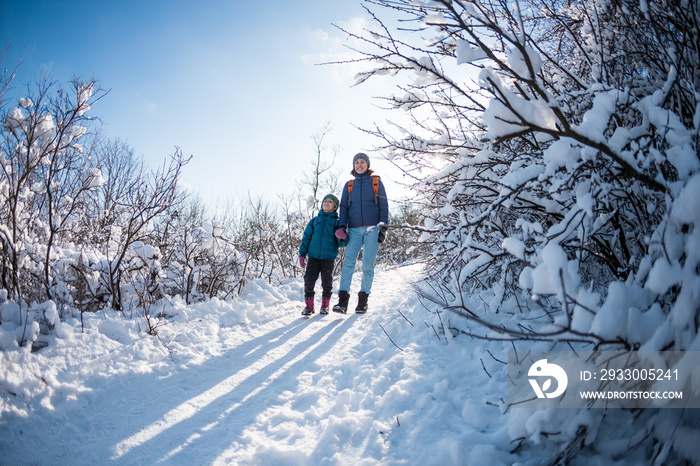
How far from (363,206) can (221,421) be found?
3002 mm

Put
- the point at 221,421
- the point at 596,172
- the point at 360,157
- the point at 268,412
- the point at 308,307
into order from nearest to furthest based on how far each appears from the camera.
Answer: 1. the point at 596,172
2. the point at 221,421
3. the point at 268,412
4. the point at 308,307
5. the point at 360,157

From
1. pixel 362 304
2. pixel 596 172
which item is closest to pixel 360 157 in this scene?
pixel 362 304

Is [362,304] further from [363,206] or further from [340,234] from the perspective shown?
[363,206]

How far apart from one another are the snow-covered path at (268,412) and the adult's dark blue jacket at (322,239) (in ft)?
5.40

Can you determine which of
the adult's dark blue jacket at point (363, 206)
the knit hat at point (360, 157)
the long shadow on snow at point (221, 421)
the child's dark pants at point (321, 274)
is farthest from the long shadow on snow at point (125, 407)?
the knit hat at point (360, 157)

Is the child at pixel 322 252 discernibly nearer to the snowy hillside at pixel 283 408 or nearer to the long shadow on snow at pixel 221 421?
the snowy hillside at pixel 283 408

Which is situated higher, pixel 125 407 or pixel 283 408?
pixel 125 407

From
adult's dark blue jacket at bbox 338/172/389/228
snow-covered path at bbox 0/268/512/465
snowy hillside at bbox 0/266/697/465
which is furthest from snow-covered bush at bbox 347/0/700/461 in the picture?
adult's dark blue jacket at bbox 338/172/389/228

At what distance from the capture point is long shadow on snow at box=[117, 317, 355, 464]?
1410mm

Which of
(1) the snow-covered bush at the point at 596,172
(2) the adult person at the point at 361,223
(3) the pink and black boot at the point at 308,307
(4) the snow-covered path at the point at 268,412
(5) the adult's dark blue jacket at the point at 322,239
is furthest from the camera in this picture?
(5) the adult's dark blue jacket at the point at 322,239

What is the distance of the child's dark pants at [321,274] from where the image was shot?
400cm

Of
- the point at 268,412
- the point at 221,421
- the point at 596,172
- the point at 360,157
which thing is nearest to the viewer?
the point at 596,172

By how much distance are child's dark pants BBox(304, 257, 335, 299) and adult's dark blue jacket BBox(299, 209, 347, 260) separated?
3.6 inches

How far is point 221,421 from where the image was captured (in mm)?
1679
